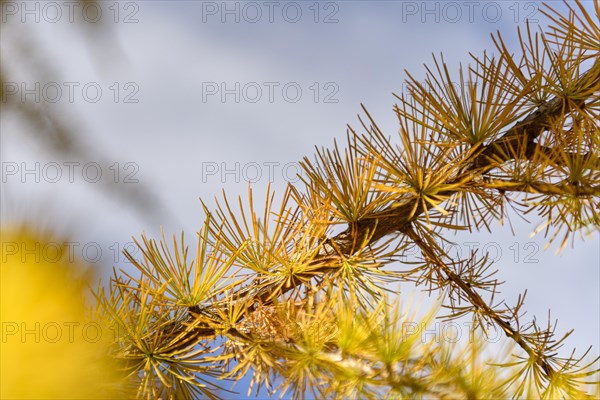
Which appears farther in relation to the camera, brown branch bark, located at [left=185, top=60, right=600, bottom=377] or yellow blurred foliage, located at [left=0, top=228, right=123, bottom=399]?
brown branch bark, located at [left=185, top=60, right=600, bottom=377]

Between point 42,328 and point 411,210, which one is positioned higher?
point 411,210

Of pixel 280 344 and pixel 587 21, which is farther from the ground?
pixel 587 21

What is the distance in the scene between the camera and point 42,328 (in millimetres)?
504

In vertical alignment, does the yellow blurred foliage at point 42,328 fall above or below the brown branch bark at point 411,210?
below

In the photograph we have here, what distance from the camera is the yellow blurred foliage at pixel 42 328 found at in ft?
1.54

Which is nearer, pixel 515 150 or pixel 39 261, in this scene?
pixel 39 261

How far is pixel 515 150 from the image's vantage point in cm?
65

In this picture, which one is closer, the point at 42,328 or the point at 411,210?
the point at 42,328

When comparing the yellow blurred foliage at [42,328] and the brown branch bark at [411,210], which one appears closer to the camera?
the yellow blurred foliage at [42,328]

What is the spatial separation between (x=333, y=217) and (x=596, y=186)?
250 millimetres

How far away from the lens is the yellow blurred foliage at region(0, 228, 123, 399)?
471mm

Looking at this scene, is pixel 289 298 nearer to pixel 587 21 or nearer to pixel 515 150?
pixel 515 150

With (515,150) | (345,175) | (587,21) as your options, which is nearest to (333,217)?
(345,175)

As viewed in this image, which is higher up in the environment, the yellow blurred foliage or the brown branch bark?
the brown branch bark
